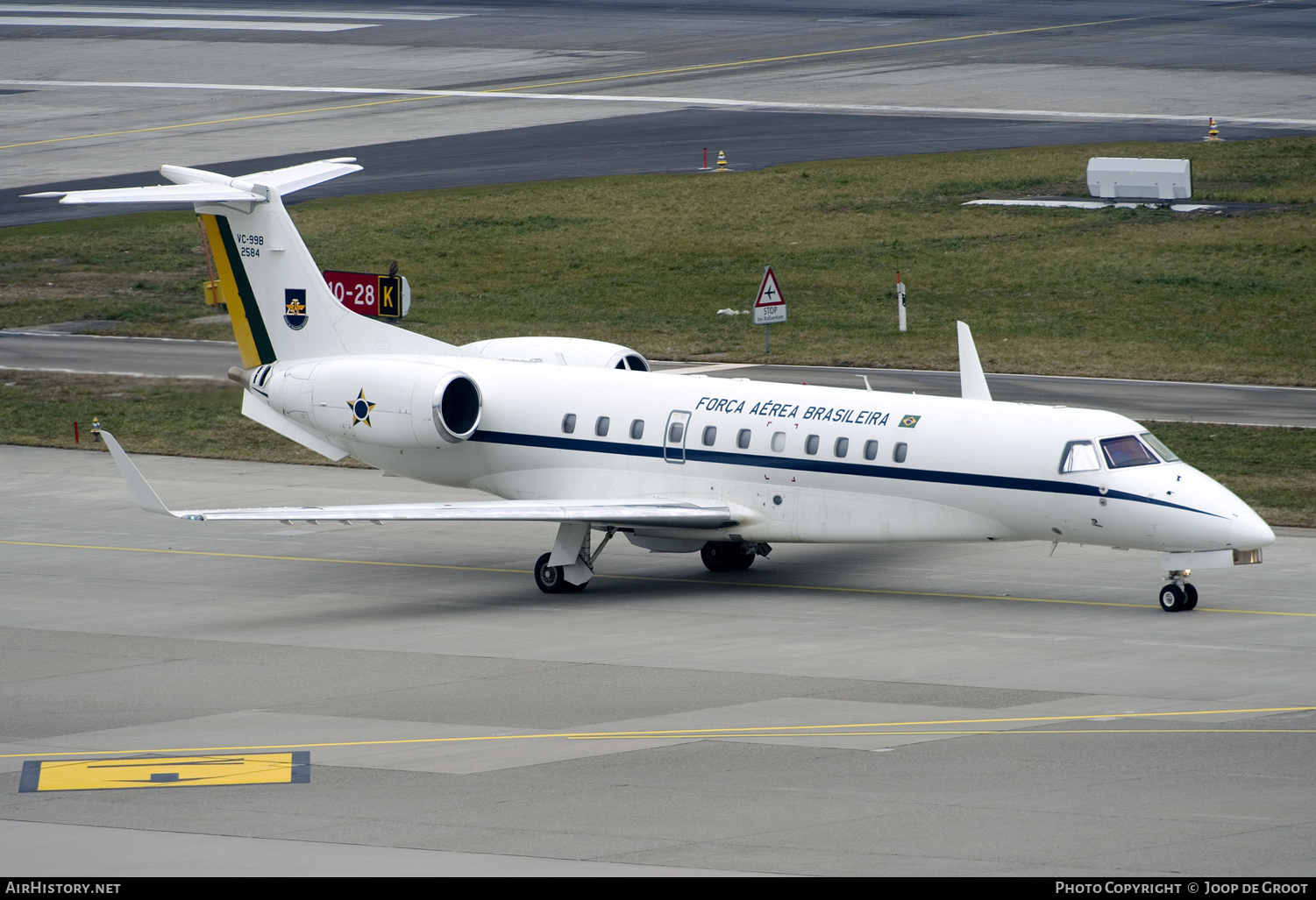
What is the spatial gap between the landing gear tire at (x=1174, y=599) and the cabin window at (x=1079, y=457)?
1981 mm

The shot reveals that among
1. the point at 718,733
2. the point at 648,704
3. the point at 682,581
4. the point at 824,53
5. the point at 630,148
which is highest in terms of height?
the point at 824,53

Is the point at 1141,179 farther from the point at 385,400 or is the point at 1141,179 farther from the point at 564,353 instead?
the point at 385,400

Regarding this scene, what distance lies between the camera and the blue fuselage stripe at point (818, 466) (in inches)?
1029

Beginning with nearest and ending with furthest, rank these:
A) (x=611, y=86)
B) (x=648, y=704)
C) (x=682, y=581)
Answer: (x=648, y=704)
(x=682, y=581)
(x=611, y=86)

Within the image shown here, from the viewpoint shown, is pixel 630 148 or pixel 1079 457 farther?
pixel 630 148

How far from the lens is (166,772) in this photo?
1942 centimetres

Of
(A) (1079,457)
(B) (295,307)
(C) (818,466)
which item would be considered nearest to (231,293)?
(B) (295,307)

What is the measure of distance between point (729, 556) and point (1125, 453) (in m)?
6.83

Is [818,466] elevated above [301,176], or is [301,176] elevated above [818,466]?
[301,176]

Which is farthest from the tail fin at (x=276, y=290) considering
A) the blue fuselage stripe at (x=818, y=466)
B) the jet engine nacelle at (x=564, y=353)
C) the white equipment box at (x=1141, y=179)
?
the white equipment box at (x=1141, y=179)

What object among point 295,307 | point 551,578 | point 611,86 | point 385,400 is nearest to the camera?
point 551,578

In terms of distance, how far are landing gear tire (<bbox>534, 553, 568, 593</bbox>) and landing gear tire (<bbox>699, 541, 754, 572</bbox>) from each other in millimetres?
2385

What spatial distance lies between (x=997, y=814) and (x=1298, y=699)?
20.3 ft

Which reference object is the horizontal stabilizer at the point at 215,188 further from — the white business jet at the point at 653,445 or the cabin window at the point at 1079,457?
the cabin window at the point at 1079,457
